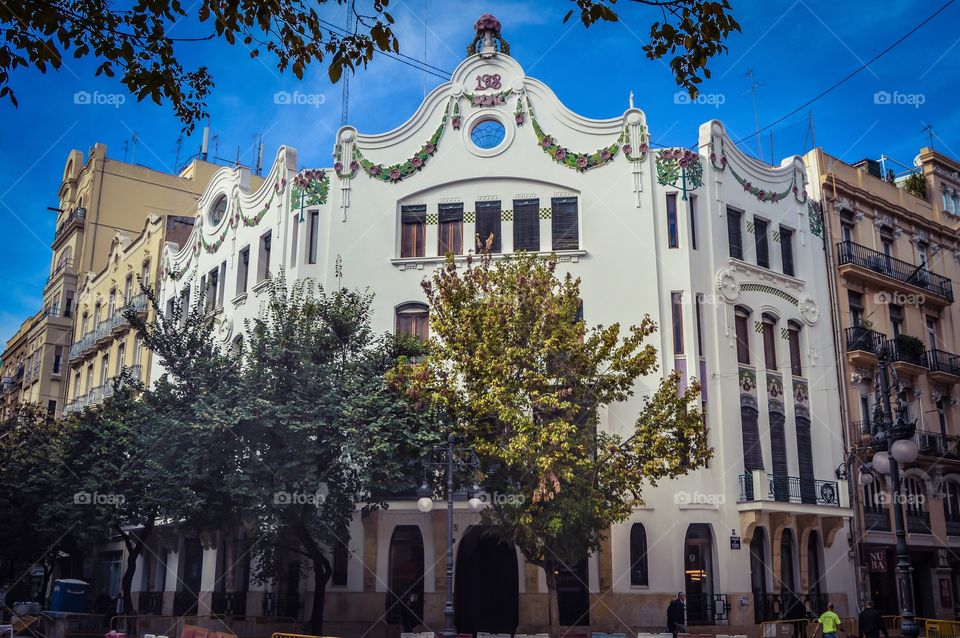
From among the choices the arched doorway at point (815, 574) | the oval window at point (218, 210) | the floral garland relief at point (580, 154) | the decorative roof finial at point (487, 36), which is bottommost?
the arched doorway at point (815, 574)

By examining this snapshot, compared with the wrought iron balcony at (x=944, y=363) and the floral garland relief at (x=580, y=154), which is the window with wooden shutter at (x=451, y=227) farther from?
the wrought iron balcony at (x=944, y=363)

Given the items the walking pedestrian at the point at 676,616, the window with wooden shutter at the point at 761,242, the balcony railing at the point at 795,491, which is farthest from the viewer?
the window with wooden shutter at the point at 761,242

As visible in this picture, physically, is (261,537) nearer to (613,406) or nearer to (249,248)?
(613,406)

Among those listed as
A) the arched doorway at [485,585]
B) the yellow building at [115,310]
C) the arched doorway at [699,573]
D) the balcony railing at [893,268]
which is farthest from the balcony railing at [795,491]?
the yellow building at [115,310]

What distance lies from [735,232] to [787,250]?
→ 9.05 feet

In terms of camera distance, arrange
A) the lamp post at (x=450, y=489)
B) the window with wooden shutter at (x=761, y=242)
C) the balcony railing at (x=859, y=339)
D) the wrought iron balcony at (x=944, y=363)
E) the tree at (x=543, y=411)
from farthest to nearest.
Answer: the wrought iron balcony at (x=944, y=363)
the balcony railing at (x=859, y=339)
the window with wooden shutter at (x=761, y=242)
the tree at (x=543, y=411)
the lamp post at (x=450, y=489)

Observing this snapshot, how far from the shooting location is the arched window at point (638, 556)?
23969mm

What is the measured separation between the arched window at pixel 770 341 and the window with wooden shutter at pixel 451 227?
32.2ft

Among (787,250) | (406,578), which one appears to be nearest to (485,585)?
(406,578)

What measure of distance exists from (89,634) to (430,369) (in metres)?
13.0

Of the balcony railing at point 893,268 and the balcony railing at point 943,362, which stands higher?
the balcony railing at point 893,268

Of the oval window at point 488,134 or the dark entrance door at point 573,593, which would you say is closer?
the dark entrance door at point 573,593

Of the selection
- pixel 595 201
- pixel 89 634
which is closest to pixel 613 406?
pixel 595 201

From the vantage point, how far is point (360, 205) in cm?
2819
